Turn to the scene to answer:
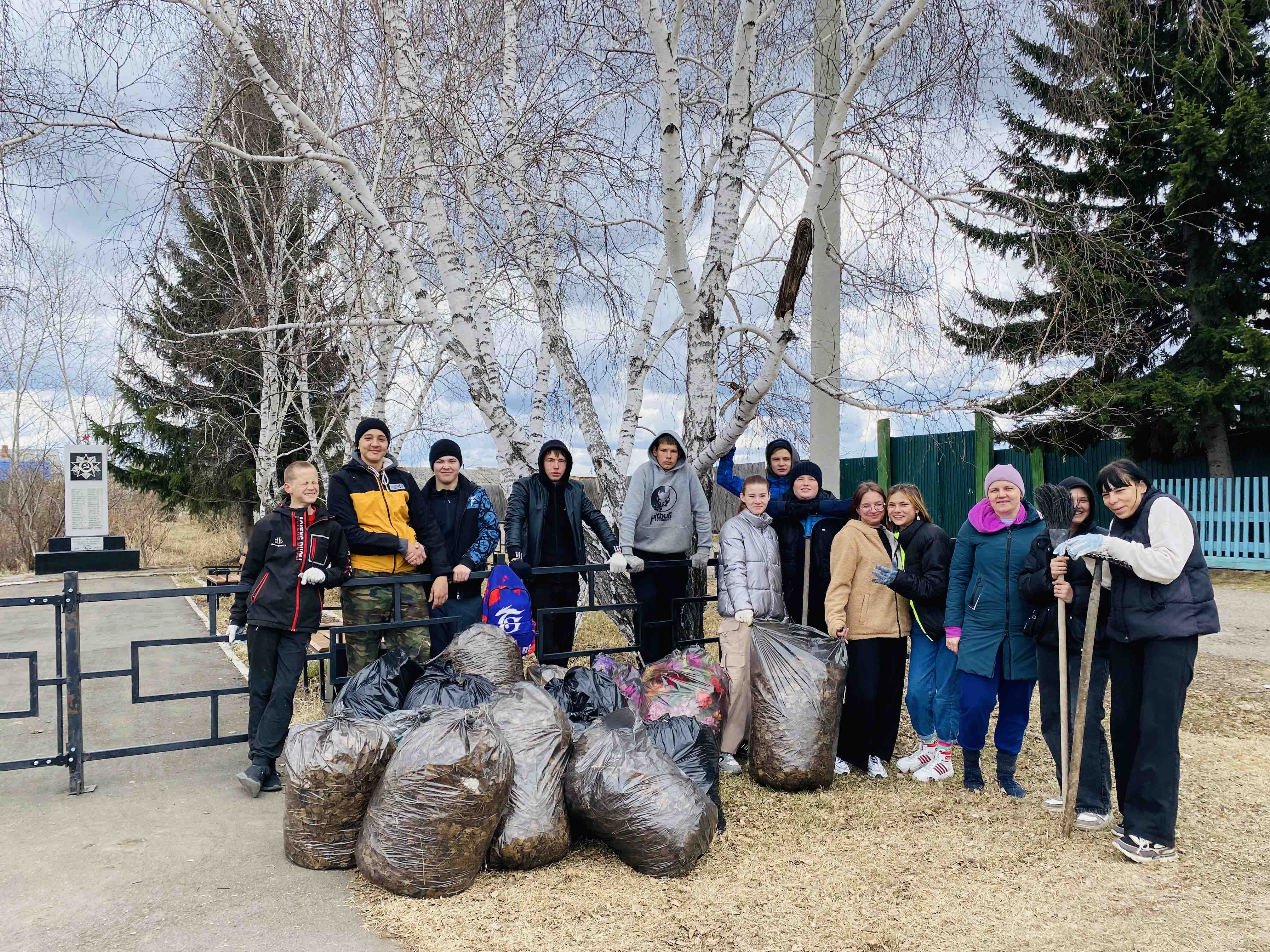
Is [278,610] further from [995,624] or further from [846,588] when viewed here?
[995,624]

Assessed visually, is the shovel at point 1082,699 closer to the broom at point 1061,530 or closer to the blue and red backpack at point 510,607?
the broom at point 1061,530

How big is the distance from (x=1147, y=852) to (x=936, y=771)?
1.12m

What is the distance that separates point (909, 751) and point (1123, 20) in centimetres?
520

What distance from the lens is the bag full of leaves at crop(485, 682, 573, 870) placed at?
3.32 m

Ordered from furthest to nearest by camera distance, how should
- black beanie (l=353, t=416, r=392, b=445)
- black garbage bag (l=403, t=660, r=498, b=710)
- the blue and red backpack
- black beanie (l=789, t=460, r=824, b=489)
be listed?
the blue and red backpack → black beanie (l=789, t=460, r=824, b=489) → black beanie (l=353, t=416, r=392, b=445) → black garbage bag (l=403, t=660, r=498, b=710)

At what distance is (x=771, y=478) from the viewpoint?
5789mm

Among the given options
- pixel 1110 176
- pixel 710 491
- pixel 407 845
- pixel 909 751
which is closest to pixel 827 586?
pixel 909 751

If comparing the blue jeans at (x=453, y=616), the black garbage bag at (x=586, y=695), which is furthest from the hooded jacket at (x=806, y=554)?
the blue jeans at (x=453, y=616)

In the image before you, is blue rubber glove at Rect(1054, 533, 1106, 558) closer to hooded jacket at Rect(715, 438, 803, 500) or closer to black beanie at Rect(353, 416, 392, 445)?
hooded jacket at Rect(715, 438, 803, 500)

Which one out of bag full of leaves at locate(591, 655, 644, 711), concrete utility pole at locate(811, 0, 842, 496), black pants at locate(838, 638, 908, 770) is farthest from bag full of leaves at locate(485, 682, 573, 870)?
concrete utility pole at locate(811, 0, 842, 496)

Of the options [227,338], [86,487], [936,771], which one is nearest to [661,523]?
[936,771]

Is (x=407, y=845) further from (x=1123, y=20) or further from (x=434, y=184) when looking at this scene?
(x=1123, y=20)

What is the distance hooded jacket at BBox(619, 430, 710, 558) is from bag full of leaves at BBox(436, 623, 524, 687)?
3.71 feet

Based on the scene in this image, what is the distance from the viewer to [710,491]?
23.0 ft
